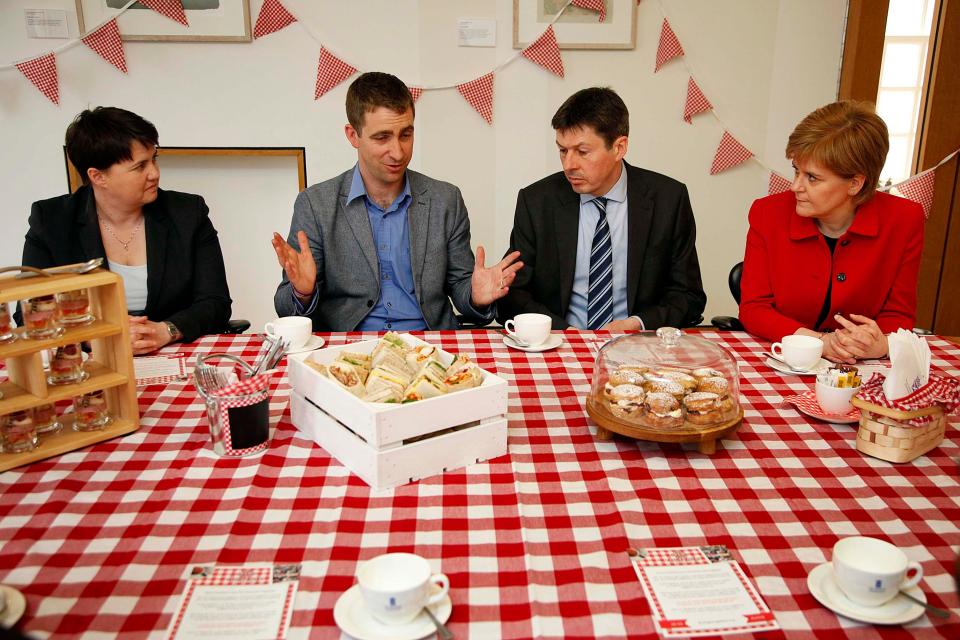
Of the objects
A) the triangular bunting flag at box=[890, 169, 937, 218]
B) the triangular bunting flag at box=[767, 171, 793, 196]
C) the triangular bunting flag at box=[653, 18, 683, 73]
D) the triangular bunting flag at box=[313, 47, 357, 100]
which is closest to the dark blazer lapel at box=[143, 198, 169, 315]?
the triangular bunting flag at box=[313, 47, 357, 100]

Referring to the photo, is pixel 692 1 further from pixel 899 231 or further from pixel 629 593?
pixel 629 593

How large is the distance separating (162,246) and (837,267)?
1999 mm

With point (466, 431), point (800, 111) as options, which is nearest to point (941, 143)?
point (800, 111)

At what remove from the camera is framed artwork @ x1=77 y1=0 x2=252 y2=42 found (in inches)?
131

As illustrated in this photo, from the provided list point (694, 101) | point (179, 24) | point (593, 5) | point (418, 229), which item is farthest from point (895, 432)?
point (179, 24)

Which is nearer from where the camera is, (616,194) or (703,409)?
(703,409)

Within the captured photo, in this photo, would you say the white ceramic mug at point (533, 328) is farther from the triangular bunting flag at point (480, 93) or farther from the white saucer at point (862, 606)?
the triangular bunting flag at point (480, 93)

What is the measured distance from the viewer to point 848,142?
81.3 inches

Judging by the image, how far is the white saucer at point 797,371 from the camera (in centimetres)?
180

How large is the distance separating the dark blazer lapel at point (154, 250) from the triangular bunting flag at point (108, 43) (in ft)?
4.48

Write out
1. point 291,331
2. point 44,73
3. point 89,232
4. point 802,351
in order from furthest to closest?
point 44,73, point 89,232, point 291,331, point 802,351

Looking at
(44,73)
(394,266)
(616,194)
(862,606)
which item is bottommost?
(862,606)

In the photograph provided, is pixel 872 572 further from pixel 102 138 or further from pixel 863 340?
pixel 102 138

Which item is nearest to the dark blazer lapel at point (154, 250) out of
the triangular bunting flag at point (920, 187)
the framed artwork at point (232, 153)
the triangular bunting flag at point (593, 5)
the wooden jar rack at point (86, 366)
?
the wooden jar rack at point (86, 366)
